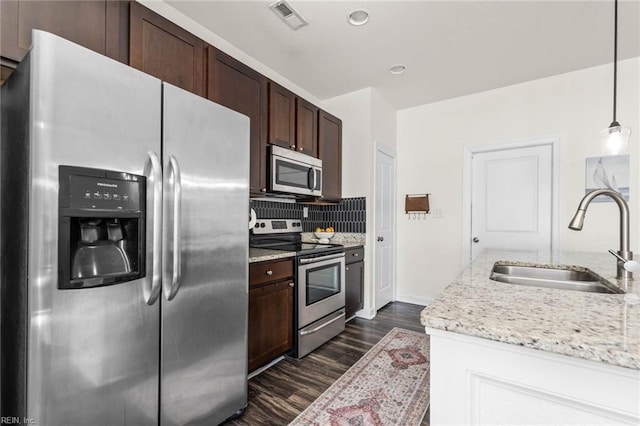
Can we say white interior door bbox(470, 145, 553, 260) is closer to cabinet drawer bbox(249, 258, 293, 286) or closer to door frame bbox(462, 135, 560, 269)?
door frame bbox(462, 135, 560, 269)

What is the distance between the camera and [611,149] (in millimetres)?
1730

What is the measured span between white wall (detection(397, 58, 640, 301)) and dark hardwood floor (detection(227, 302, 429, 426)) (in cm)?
107

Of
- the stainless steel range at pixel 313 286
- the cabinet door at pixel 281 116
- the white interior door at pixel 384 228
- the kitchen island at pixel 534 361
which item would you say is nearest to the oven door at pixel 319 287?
the stainless steel range at pixel 313 286

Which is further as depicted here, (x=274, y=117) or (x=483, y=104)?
(x=483, y=104)

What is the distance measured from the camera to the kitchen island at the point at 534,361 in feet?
1.99

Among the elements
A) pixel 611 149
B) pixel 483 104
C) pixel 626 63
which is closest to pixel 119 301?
pixel 611 149

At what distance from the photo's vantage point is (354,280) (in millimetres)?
3268

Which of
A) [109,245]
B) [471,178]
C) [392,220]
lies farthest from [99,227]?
[471,178]

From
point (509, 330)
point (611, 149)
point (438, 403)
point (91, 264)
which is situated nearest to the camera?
point (509, 330)

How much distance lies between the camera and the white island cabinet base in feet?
1.99

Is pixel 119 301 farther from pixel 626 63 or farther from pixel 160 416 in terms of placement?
pixel 626 63

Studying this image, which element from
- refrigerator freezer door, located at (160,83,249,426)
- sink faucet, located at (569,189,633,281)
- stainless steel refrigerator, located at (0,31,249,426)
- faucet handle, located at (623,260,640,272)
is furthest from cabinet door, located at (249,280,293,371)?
faucet handle, located at (623,260,640,272)

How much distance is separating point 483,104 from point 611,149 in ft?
6.96

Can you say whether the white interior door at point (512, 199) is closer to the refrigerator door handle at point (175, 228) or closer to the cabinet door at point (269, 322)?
the cabinet door at point (269, 322)
